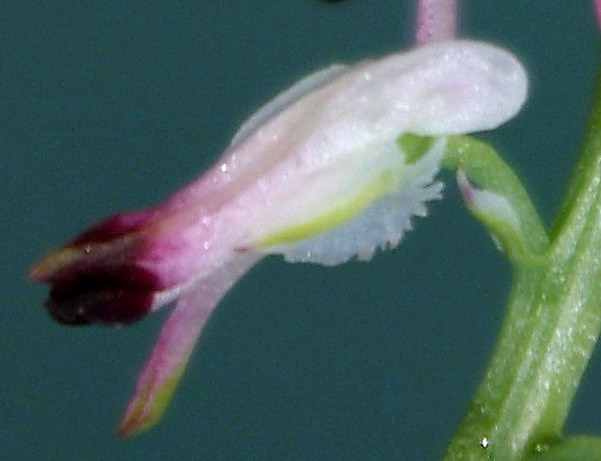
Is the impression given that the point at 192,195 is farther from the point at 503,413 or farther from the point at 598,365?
the point at 598,365

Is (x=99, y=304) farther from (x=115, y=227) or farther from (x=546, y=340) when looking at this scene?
(x=546, y=340)

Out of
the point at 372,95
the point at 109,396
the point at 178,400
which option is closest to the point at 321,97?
the point at 372,95

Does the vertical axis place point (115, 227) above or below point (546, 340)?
above

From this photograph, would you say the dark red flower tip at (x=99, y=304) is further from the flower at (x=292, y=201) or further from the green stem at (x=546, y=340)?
the green stem at (x=546, y=340)

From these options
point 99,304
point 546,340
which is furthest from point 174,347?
point 546,340

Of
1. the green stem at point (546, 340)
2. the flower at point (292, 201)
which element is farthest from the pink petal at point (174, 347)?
the green stem at point (546, 340)
